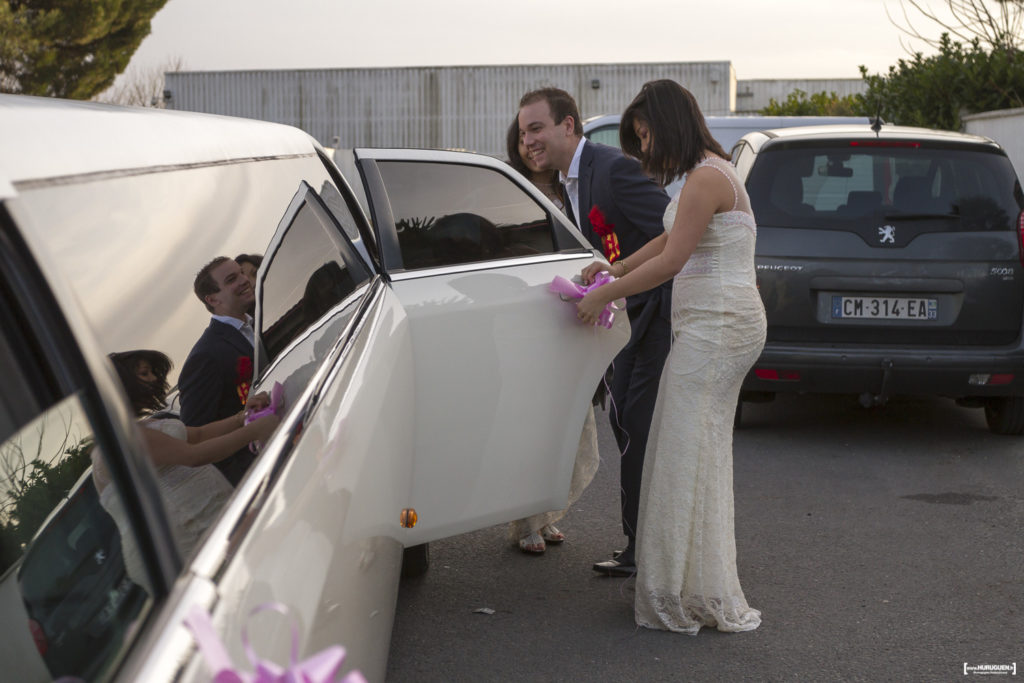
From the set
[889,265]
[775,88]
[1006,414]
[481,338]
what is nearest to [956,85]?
[1006,414]

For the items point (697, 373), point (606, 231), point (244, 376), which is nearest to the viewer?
point (244, 376)

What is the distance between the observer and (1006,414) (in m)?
6.84

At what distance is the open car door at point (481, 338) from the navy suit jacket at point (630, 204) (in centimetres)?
37

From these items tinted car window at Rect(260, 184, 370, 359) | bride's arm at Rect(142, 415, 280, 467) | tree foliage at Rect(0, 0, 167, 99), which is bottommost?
bride's arm at Rect(142, 415, 280, 467)

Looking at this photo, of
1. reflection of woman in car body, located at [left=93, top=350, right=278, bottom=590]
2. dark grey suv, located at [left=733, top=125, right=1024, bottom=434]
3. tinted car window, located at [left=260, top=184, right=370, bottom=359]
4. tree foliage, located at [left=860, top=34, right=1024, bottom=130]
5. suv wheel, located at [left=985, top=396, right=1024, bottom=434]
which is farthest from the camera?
tree foliage, located at [left=860, top=34, right=1024, bottom=130]

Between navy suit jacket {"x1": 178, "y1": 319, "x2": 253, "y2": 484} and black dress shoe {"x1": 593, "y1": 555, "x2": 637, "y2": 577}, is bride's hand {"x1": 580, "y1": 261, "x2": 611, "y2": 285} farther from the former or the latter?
navy suit jacket {"x1": 178, "y1": 319, "x2": 253, "y2": 484}

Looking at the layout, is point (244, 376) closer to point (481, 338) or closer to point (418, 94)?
point (481, 338)

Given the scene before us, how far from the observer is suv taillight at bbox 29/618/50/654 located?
1552 millimetres

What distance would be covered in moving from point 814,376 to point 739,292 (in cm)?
269

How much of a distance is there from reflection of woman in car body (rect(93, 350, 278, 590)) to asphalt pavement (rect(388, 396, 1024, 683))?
2.07m

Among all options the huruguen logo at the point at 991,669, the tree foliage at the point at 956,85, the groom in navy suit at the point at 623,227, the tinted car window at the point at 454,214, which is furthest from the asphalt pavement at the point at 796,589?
the tree foliage at the point at 956,85

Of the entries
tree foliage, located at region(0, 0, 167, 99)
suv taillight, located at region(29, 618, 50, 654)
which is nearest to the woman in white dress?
suv taillight, located at region(29, 618, 50, 654)

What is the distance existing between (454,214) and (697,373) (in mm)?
975

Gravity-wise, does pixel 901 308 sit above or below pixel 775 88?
below
